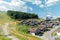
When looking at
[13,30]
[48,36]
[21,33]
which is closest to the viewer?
[21,33]

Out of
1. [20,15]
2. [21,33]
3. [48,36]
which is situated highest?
[20,15]

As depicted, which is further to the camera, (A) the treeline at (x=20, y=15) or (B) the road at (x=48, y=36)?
(A) the treeline at (x=20, y=15)

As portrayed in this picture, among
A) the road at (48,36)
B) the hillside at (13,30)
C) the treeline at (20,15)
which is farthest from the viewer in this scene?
the treeline at (20,15)

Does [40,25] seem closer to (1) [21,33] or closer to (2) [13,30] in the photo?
(1) [21,33]

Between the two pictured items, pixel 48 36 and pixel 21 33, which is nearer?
pixel 21 33

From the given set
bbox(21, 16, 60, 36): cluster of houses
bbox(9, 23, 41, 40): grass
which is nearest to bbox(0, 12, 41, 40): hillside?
bbox(9, 23, 41, 40): grass

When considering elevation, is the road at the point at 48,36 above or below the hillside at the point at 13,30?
below

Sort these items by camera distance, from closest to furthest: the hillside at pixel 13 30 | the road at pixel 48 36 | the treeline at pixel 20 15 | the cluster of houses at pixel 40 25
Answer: the hillside at pixel 13 30 < the road at pixel 48 36 < the cluster of houses at pixel 40 25 < the treeline at pixel 20 15

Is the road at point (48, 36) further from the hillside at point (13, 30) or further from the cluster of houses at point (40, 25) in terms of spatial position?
the hillside at point (13, 30)

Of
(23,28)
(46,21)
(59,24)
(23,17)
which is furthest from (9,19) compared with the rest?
(59,24)

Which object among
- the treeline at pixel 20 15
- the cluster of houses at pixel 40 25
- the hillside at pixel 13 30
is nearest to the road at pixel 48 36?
the cluster of houses at pixel 40 25

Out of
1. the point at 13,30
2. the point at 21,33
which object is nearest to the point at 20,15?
the point at 13,30

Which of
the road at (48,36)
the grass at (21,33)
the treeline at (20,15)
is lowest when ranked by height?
the road at (48,36)
